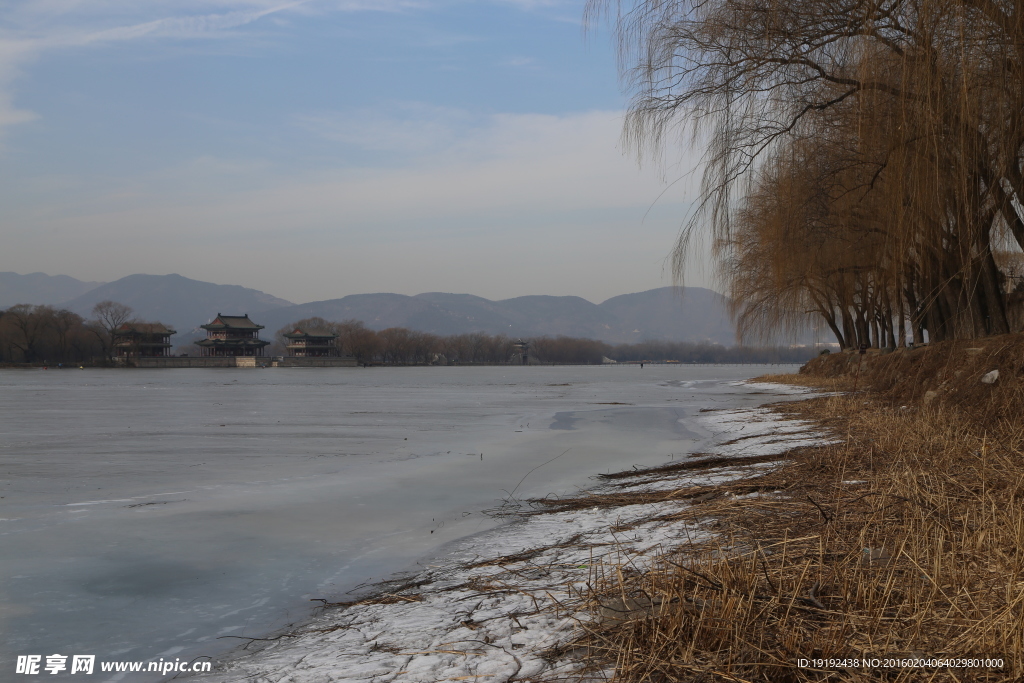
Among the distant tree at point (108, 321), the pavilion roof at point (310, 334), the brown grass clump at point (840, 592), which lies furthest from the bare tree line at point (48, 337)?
the brown grass clump at point (840, 592)

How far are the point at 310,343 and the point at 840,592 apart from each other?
409ft

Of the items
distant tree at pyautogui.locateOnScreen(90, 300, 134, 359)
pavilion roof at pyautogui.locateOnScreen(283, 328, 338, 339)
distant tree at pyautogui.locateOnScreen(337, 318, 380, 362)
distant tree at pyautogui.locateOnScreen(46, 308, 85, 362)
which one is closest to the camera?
distant tree at pyautogui.locateOnScreen(46, 308, 85, 362)

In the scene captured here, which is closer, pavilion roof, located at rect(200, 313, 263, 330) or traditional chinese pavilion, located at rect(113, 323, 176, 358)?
traditional chinese pavilion, located at rect(113, 323, 176, 358)

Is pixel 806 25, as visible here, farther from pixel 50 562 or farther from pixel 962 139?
pixel 50 562

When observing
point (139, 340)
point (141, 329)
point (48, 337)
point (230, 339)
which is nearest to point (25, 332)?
point (48, 337)

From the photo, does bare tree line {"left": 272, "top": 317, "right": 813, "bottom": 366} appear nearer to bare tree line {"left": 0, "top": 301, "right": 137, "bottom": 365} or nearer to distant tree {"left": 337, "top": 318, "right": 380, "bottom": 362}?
distant tree {"left": 337, "top": 318, "right": 380, "bottom": 362}

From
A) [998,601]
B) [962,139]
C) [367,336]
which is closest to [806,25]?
[962,139]

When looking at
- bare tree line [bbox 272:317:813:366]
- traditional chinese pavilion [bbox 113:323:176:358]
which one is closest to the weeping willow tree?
bare tree line [bbox 272:317:813:366]

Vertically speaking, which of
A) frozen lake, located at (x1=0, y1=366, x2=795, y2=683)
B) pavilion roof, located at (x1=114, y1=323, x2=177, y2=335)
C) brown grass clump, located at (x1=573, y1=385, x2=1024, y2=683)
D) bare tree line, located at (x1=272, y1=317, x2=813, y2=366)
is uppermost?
pavilion roof, located at (x1=114, y1=323, x2=177, y2=335)

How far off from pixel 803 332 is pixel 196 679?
3519 centimetres

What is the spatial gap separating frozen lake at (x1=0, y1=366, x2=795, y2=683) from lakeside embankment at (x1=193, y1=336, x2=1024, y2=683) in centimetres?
69

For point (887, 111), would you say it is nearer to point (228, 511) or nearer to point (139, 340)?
point (228, 511)

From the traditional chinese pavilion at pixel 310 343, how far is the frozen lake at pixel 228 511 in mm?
109104

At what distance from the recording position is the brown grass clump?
211 cm
